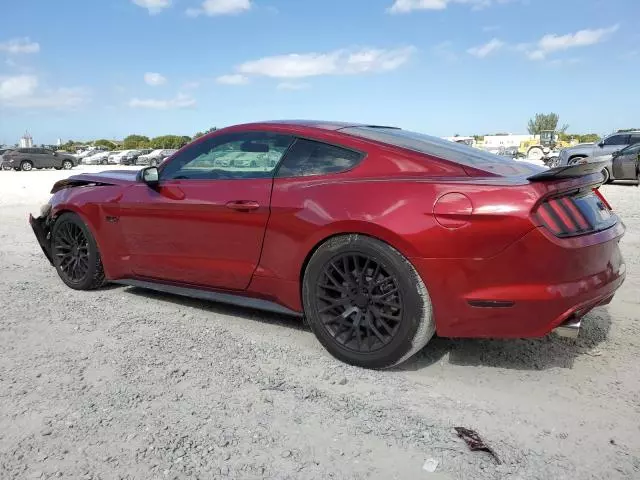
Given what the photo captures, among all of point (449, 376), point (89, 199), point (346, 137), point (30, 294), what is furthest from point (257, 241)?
point (30, 294)

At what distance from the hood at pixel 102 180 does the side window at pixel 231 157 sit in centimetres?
49

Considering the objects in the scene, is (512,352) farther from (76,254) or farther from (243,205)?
(76,254)

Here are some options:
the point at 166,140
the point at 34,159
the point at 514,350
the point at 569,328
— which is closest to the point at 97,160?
the point at 34,159

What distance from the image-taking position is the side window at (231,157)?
368 cm

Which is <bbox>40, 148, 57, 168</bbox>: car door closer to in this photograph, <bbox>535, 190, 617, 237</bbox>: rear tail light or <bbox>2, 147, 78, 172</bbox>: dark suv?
<bbox>2, 147, 78, 172</bbox>: dark suv

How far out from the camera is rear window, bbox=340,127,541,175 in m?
3.27

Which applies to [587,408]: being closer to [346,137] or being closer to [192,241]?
[346,137]

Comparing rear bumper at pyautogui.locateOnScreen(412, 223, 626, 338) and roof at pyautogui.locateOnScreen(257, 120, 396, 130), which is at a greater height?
roof at pyautogui.locateOnScreen(257, 120, 396, 130)

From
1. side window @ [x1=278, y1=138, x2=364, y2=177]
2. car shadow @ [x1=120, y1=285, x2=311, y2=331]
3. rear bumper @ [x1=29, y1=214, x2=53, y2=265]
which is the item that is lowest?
car shadow @ [x1=120, y1=285, x2=311, y2=331]

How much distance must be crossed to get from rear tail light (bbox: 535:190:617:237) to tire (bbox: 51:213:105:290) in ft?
11.5

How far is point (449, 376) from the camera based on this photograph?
315 centimetres

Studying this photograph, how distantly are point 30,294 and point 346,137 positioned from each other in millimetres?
3206

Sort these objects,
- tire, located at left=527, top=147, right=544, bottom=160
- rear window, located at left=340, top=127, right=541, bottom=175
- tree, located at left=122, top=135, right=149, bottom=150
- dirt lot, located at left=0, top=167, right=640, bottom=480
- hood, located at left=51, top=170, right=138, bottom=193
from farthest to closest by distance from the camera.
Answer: tree, located at left=122, top=135, right=149, bottom=150 < tire, located at left=527, top=147, right=544, bottom=160 < hood, located at left=51, top=170, right=138, bottom=193 < rear window, located at left=340, top=127, right=541, bottom=175 < dirt lot, located at left=0, top=167, right=640, bottom=480

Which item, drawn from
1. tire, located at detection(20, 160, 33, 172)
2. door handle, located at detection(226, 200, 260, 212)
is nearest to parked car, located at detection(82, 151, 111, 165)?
tire, located at detection(20, 160, 33, 172)
